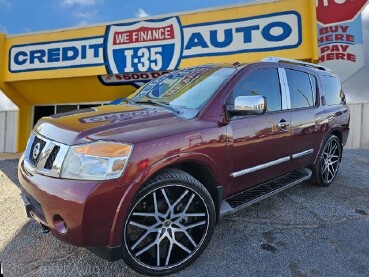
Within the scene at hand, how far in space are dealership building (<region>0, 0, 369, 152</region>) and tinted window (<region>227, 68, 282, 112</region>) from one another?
6689 millimetres

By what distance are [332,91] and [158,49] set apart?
7505 millimetres

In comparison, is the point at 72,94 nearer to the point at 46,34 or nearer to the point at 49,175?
the point at 46,34

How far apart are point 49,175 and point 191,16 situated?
31.6 feet

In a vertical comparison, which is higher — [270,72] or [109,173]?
[270,72]

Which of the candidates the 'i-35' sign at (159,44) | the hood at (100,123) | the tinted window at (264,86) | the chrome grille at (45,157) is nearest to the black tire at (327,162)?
the tinted window at (264,86)

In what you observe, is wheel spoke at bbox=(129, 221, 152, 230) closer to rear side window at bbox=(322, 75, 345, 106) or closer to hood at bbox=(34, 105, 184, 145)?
hood at bbox=(34, 105, 184, 145)

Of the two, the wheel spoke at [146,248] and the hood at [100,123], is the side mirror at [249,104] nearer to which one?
the hood at [100,123]

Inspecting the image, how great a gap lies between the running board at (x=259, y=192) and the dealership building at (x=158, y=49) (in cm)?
657

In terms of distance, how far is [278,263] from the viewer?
2742mm

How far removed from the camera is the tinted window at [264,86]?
3260 millimetres

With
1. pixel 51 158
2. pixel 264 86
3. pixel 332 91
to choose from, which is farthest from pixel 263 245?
pixel 332 91

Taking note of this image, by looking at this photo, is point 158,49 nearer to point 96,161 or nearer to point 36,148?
point 36,148

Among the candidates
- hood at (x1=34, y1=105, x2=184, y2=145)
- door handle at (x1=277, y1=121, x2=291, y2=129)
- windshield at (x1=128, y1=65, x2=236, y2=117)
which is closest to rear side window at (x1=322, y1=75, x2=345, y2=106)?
door handle at (x1=277, y1=121, x2=291, y2=129)

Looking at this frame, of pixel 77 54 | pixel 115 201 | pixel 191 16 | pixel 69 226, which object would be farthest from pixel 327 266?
pixel 77 54
